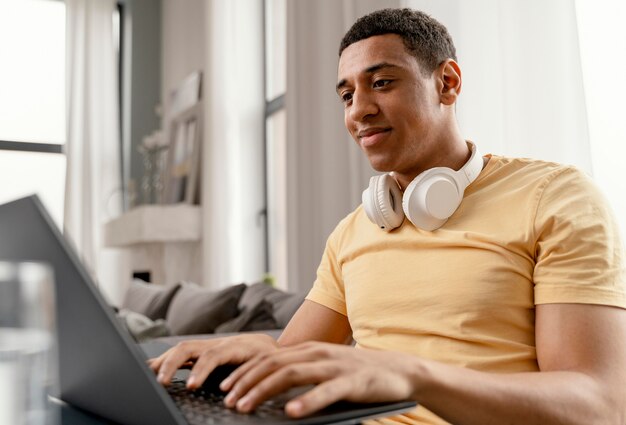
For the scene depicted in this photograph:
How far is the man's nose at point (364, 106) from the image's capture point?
122cm

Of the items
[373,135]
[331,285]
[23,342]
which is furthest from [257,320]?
[23,342]

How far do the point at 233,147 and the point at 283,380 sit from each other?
4310mm

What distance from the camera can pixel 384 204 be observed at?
1162 mm

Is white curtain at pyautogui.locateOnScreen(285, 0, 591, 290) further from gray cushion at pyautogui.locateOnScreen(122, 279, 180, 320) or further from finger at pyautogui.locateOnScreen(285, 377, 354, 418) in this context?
finger at pyautogui.locateOnScreen(285, 377, 354, 418)

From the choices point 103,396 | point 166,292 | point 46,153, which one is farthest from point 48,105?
point 103,396

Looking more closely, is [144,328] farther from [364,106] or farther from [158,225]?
[158,225]

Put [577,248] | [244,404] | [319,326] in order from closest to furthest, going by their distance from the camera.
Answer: [244,404]
[577,248]
[319,326]

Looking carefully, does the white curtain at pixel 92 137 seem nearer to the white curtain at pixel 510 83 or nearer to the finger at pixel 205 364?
the white curtain at pixel 510 83

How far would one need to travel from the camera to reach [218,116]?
192 inches

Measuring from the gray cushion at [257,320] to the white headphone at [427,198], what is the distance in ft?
4.13

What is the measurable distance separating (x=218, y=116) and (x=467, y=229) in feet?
13.1

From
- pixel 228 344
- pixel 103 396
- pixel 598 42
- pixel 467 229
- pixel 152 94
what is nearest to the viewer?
pixel 103 396

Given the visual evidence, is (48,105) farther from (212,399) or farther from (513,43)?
(212,399)

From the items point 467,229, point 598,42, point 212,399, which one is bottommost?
point 212,399
